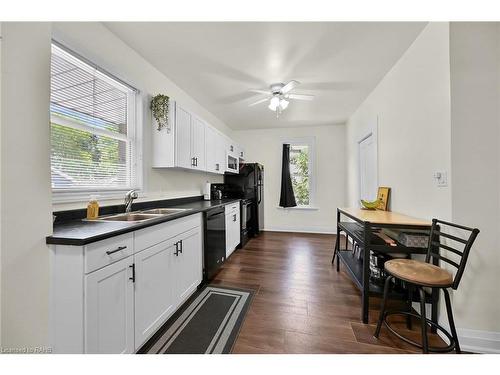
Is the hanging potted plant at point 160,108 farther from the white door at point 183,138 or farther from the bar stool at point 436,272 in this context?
the bar stool at point 436,272

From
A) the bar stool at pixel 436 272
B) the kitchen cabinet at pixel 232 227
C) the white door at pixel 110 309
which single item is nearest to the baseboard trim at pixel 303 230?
the kitchen cabinet at pixel 232 227

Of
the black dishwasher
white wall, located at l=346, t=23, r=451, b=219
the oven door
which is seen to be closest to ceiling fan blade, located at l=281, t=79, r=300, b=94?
white wall, located at l=346, t=23, r=451, b=219

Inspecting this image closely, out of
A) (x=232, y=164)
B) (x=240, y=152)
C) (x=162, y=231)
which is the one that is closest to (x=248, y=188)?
(x=232, y=164)

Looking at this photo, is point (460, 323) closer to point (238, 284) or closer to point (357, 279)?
point (357, 279)

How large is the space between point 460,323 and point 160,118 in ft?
10.8

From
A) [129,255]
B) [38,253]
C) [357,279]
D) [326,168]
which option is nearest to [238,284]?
[357,279]

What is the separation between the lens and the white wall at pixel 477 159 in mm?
1508

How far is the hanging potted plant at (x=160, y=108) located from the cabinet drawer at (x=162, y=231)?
1.18 meters

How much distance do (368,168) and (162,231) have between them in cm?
328

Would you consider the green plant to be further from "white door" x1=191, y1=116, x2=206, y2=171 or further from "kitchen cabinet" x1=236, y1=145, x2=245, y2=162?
"kitchen cabinet" x1=236, y1=145, x2=245, y2=162

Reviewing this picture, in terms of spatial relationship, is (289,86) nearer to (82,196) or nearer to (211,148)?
(211,148)

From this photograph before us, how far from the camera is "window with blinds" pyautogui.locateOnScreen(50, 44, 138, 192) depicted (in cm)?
157

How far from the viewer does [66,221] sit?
1.51 meters

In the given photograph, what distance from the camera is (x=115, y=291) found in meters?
1.18
